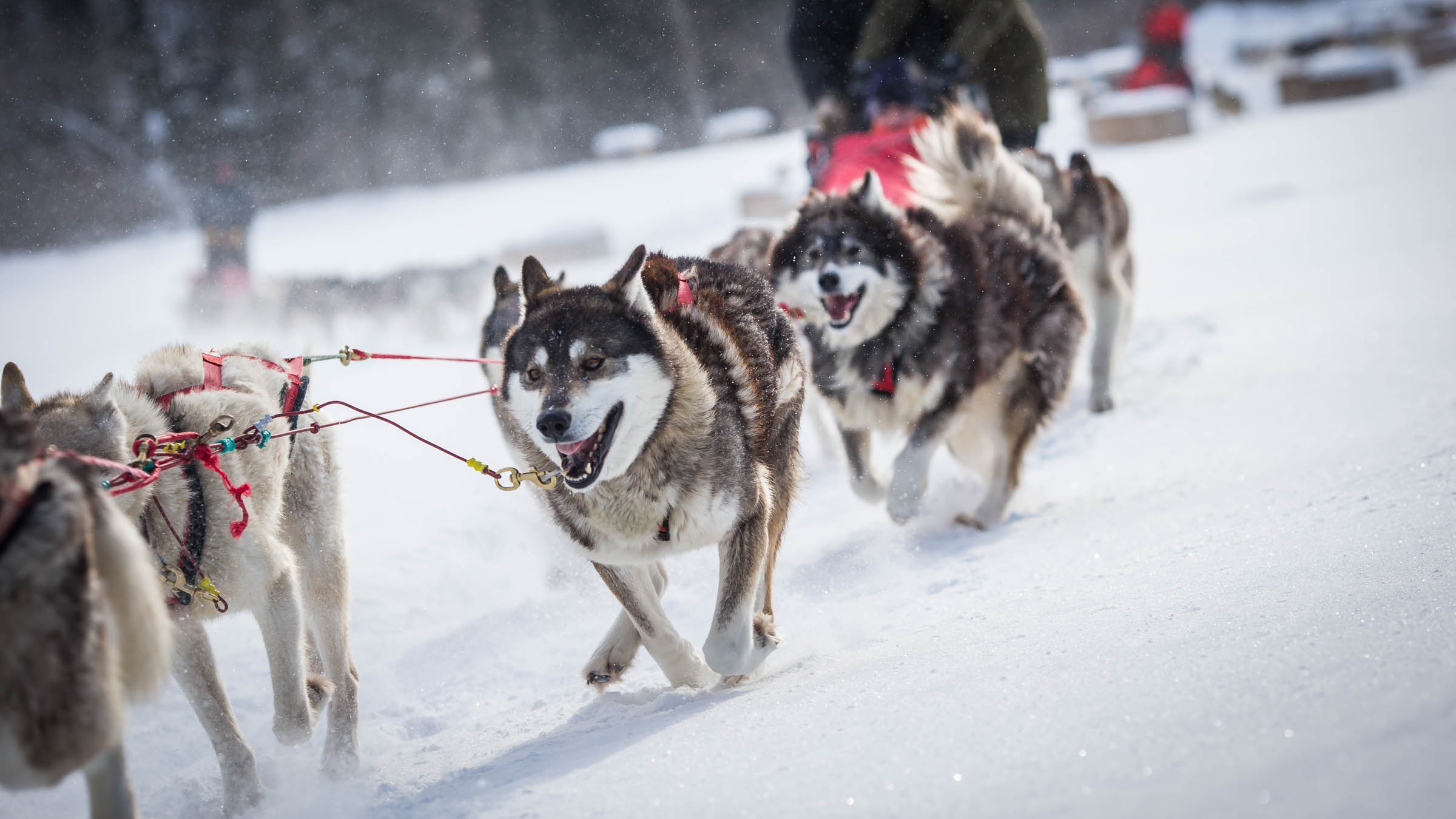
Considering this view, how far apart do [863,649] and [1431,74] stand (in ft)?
73.9

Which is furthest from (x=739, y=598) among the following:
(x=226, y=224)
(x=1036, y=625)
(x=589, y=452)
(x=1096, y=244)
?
(x=226, y=224)

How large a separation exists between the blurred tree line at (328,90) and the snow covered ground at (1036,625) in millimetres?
11188

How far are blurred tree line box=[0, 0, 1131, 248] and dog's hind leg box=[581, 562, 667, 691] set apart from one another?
14455 millimetres

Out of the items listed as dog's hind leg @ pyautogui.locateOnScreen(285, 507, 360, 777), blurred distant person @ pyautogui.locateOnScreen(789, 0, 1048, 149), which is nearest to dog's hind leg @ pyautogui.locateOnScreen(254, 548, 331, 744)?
dog's hind leg @ pyautogui.locateOnScreen(285, 507, 360, 777)

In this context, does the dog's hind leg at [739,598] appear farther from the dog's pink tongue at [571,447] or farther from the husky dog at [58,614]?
the husky dog at [58,614]

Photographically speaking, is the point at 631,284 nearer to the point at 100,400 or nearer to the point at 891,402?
the point at 100,400

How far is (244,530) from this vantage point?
2.31 metres

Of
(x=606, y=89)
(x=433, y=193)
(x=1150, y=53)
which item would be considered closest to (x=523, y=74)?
(x=606, y=89)

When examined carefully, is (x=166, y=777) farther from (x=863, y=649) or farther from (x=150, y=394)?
(x=863, y=649)

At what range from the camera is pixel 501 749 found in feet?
7.77

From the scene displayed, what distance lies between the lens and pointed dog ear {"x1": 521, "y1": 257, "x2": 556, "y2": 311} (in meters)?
2.52

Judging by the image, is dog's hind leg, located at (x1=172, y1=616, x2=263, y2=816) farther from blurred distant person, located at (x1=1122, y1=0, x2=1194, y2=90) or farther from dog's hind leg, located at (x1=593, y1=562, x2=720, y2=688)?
blurred distant person, located at (x1=1122, y1=0, x2=1194, y2=90)

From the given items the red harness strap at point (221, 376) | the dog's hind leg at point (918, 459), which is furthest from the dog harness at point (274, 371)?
the dog's hind leg at point (918, 459)

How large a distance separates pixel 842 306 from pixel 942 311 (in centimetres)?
35
